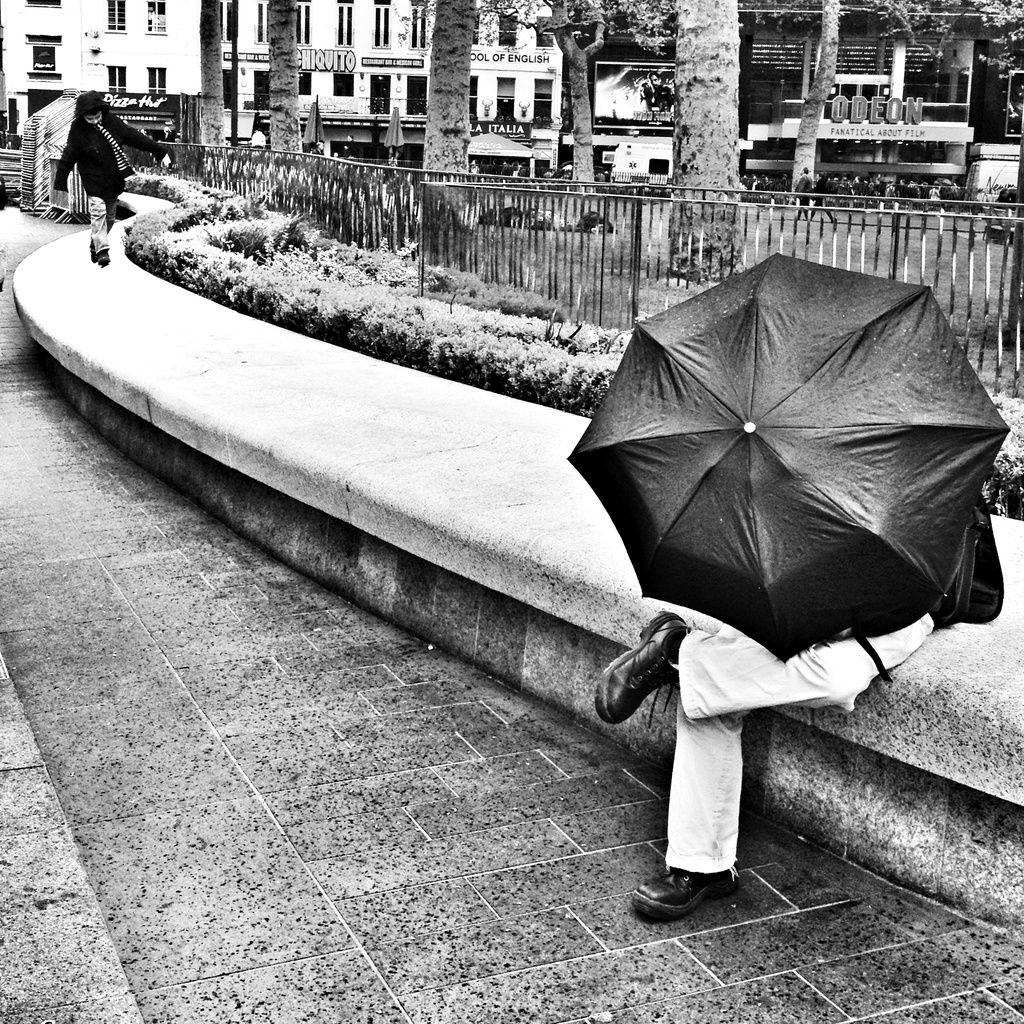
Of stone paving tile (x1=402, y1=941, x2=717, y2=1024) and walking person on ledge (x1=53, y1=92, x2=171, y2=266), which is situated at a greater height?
walking person on ledge (x1=53, y1=92, x2=171, y2=266)

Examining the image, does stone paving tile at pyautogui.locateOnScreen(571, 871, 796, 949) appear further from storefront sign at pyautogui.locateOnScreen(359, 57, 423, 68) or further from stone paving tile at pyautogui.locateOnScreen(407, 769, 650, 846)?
storefront sign at pyautogui.locateOnScreen(359, 57, 423, 68)

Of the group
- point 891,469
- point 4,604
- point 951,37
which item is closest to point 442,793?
point 891,469

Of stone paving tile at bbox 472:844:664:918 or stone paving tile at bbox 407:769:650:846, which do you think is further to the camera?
stone paving tile at bbox 407:769:650:846

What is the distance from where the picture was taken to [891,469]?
9.79 ft

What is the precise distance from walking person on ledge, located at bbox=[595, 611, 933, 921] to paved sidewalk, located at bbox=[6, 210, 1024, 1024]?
10cm

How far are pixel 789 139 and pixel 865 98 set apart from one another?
325 cm

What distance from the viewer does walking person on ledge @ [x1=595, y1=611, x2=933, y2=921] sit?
3186mm

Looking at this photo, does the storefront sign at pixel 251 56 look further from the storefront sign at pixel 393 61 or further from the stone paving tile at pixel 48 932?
the stone paving tile at pixel 48 932

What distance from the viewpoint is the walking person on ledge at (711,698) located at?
319cm

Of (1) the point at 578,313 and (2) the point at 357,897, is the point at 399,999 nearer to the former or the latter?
(2) the point at 357,897

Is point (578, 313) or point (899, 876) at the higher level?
point (578, 313)

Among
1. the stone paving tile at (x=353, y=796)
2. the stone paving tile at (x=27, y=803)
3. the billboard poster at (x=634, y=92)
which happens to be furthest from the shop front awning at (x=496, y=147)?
the stone paving tile at (x=27, y=803)

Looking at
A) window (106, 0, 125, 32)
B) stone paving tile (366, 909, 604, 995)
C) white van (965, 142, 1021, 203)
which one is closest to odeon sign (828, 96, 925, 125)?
white van (965, 142, 1021, 203)

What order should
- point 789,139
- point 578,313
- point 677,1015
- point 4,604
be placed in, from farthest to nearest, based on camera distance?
1. point 789,139
2. point 578,313
3. point 4,604
4. point 677,1015
